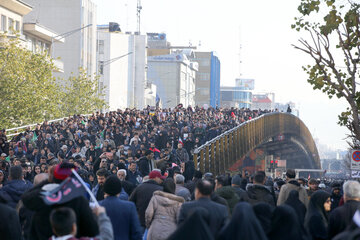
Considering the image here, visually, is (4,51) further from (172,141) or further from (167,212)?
(167,212)

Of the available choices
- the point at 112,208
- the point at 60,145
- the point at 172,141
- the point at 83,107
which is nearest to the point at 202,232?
the point at 112,208

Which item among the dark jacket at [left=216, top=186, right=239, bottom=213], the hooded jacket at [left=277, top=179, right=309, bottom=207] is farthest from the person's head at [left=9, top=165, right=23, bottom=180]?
the hooded jacket at [left=277, top=179, right=309, bottom=207]

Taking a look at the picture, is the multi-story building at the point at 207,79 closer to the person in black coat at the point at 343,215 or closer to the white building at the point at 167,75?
the white building at the point at 167,75

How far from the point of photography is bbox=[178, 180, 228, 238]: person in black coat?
28.8 ft

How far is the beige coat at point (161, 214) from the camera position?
1075 cm

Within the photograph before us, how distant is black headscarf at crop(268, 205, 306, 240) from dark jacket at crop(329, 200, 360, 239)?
1187mm

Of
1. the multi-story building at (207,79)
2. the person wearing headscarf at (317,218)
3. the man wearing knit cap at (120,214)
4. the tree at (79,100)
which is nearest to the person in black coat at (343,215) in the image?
the person wearing headscarf at (317,218)

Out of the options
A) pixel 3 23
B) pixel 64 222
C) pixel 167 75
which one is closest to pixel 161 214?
pixel 64 222

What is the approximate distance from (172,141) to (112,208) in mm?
23060

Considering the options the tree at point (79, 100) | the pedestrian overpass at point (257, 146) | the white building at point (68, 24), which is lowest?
the pedestrian overpass at point (257, 146)

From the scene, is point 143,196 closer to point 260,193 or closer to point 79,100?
point 260,193

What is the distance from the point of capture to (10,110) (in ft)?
144

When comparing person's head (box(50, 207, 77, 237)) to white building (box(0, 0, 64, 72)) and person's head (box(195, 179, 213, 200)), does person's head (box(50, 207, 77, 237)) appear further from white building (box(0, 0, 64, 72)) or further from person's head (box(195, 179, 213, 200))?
white building (box(0, 0, 64, 72))

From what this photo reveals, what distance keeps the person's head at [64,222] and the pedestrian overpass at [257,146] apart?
1620 cm
